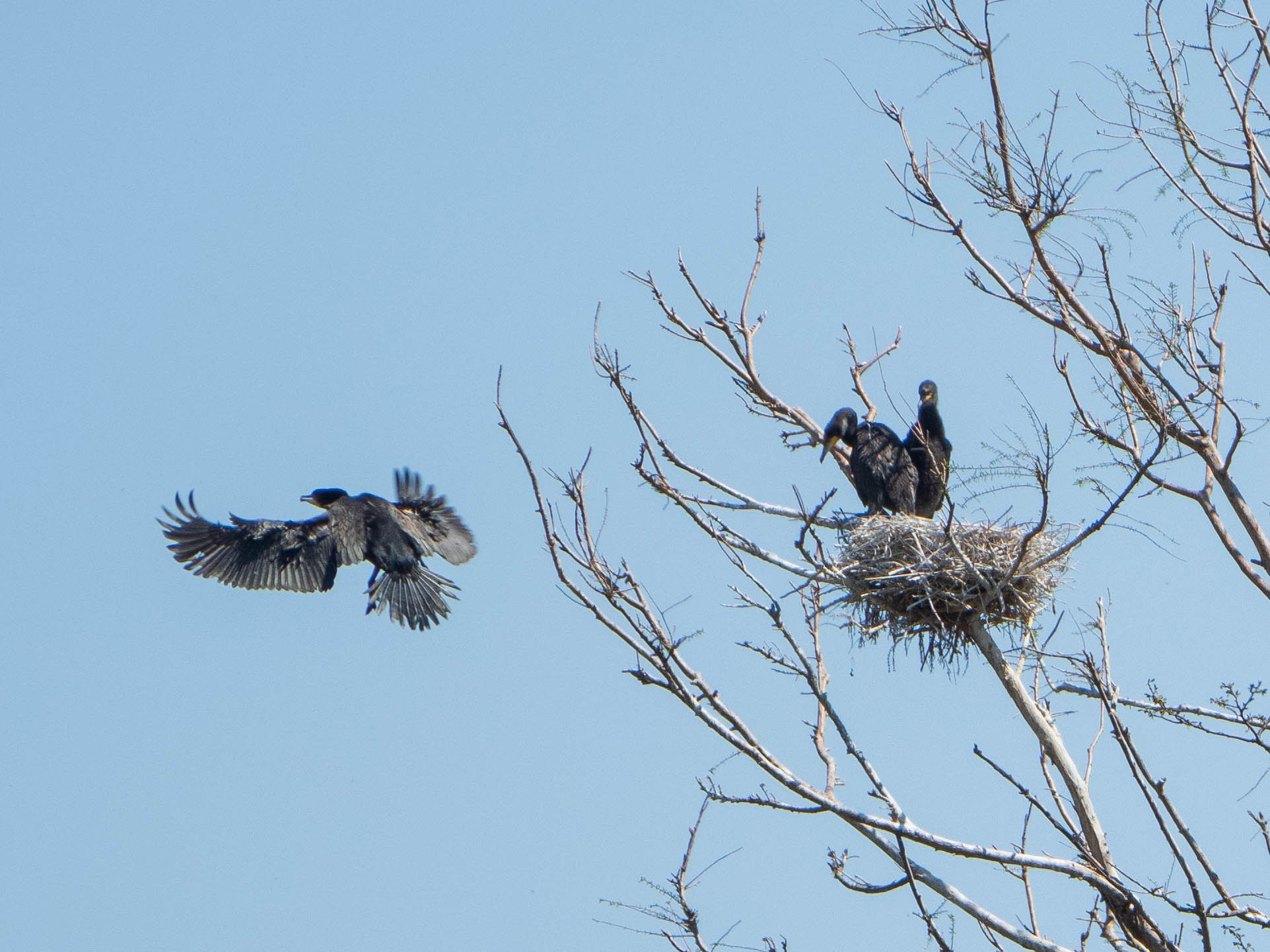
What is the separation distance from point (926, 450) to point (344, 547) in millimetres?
4381

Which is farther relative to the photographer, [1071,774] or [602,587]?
[1071,774]

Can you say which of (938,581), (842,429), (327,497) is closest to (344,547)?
(327,497)

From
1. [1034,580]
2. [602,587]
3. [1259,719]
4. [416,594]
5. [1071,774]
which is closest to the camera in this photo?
[602,587]

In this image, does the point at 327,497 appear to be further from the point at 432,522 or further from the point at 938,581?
the point at 938,581

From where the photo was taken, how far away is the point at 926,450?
866 centimetres

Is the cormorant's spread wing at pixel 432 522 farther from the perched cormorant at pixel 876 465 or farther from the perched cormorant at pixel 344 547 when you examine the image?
the perched cormorant at pixel 876 465

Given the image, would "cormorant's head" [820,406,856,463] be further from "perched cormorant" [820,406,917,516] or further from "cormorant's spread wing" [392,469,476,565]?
"cormorant's spread wing" [392,469,476,565]

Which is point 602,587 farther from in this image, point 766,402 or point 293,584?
point 293,584

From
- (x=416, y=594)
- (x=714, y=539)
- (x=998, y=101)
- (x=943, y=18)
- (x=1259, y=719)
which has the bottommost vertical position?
(x=1259, y=719)

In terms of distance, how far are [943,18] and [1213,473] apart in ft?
6.87

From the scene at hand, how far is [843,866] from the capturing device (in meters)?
5.88

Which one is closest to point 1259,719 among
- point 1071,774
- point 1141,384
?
point 1071,774

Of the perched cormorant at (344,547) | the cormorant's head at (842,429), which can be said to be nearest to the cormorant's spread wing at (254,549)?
the perched cormorant at (344,547)

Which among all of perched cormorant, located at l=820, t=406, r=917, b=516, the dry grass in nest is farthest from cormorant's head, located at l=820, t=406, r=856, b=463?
the dry grass in nest
